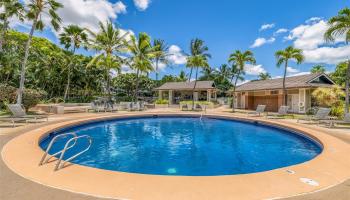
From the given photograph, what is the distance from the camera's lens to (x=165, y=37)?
1453 inches

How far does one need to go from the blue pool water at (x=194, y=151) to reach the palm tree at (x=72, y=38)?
17.9 metres

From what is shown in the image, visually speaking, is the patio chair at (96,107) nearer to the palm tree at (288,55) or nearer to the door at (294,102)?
the palm tree at (288,55)

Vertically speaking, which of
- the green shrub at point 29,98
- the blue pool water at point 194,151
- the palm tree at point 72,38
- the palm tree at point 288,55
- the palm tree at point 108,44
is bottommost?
the blue pool water at point 194,151

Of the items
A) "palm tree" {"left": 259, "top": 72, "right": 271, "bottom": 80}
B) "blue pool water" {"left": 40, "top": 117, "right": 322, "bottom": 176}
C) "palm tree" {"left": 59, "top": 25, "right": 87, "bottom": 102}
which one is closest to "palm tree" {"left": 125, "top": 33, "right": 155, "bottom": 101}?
"palm tree" {"left": 59, "top": 25, "right": 87, "bottom": 102}

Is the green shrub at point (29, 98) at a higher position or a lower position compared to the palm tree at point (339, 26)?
lower

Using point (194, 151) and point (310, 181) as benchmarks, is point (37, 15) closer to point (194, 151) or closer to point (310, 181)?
point (194, 151)

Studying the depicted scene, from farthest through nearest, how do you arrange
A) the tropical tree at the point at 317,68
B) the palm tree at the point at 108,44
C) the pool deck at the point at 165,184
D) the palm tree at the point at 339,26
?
the tropical tree at the point at 317,68
the palm tree at the point at 108,44
the palm tree at the point at 339,26
the pool deck at the point at 165,184

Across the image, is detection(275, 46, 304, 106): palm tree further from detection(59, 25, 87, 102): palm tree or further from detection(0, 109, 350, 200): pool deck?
detection(59, 25, 87, 102): palm tree

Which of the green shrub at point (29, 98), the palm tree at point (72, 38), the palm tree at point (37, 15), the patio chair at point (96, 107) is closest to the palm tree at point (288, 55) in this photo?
the patio chair at point (96, 107)

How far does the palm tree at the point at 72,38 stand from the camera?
2455 centimetres

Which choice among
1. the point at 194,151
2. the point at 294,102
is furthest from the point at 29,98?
the point at 294,102

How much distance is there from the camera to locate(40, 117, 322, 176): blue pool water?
19.0ft

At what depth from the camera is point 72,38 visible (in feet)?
82.1

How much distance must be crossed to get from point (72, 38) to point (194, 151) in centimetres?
2451
